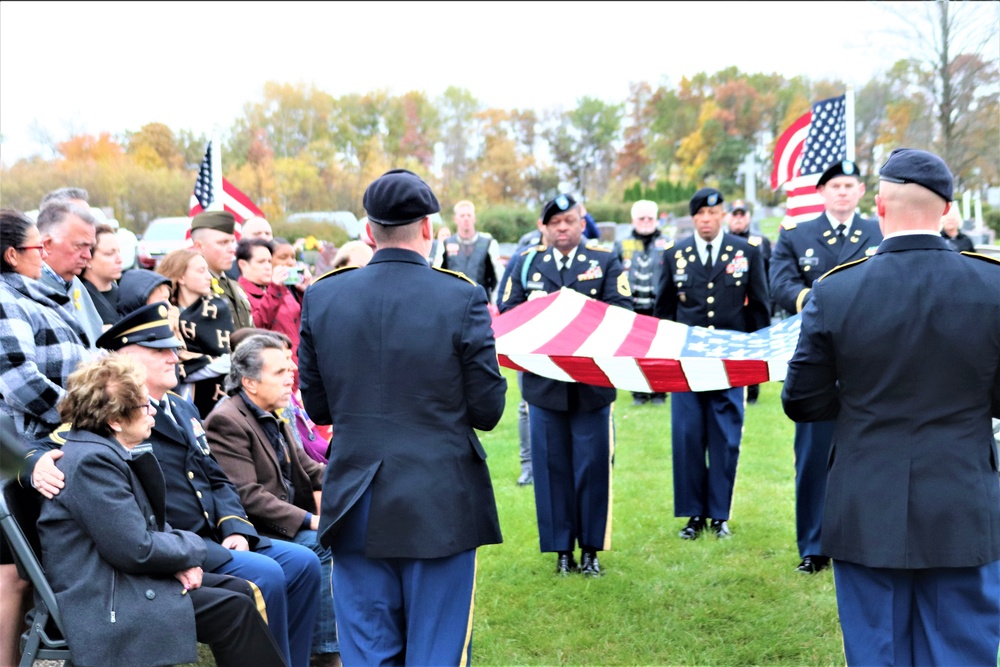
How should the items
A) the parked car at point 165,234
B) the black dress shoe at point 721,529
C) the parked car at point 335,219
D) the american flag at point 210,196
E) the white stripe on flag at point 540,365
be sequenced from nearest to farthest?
the white stripe on flag at point 540,365, the black dress shoe at point 721,529, the american flag at point 210,196, the parked car at point 165,234, the parked car at point 335,219

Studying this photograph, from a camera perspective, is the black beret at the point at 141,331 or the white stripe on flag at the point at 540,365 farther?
the white stripe on flag at the point at 540,365

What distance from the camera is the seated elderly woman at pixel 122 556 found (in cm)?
331

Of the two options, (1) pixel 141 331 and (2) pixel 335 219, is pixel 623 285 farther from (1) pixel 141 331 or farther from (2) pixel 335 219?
(2) pixel 335 219

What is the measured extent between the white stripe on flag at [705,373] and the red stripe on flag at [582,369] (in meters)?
0.41

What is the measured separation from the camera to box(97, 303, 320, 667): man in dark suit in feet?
12.9

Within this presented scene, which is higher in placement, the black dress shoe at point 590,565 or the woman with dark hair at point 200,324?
the woman with dark hair at point 200,324

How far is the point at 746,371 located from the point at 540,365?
3.25 feet

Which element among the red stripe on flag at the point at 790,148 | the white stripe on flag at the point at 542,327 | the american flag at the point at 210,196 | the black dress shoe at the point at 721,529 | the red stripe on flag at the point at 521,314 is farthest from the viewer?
the red stripe on flag at the point at 790,148

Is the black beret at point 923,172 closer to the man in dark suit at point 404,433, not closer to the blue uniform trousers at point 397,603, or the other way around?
the man in dark suit at point 404,433

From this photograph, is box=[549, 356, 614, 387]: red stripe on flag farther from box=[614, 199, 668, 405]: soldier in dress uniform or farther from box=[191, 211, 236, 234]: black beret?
box=[614, 199, 668, 405]: soldier in dress uniform

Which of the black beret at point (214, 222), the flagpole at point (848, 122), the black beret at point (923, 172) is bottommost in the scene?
the black beret at point (214, 222)

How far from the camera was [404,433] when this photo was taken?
3029 millimetres

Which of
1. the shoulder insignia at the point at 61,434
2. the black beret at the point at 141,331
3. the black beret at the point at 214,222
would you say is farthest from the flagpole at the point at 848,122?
the shoulder insignia at the point at 61,434

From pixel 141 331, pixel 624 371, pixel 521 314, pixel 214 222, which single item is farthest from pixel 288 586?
pixel 214 222
